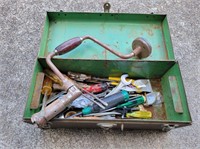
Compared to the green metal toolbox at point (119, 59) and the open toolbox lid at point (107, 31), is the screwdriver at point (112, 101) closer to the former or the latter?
the green metal toolbox at point (119, 59)

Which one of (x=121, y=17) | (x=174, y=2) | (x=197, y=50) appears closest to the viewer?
(x=121, y=17)

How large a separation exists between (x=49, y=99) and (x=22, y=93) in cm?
20

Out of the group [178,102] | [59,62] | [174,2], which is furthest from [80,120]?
[174,2]

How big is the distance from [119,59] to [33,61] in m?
0.44

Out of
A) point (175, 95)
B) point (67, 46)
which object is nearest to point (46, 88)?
point (67, 46)

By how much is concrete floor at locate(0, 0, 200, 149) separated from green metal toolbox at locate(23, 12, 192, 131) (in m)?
0.09

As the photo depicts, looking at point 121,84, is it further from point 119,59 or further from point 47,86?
point 47,86

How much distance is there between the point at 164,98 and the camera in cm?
100

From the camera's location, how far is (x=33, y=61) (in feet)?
3.85

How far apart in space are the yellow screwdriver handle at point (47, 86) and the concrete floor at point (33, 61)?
0.17m

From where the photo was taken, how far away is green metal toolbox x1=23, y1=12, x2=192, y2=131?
2.87 feet

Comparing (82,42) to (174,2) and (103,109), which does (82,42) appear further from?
(174,2)

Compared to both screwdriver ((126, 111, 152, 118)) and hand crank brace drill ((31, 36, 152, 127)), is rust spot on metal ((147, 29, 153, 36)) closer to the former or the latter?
hand crank brace drill ((31, 36, 152, 127))

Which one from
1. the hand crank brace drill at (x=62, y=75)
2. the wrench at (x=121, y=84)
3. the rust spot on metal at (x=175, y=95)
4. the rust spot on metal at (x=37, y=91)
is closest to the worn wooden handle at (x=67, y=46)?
the hand crank brace drill at (x=62, y=75)
